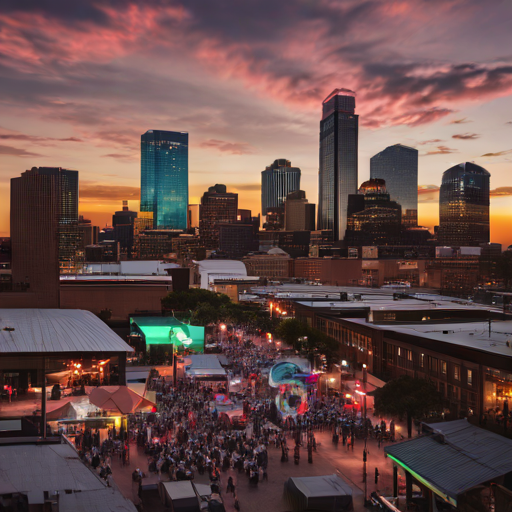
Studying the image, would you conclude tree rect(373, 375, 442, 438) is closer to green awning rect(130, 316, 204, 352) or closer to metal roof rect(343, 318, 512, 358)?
metal roof rect(343, 318, 512, 358)

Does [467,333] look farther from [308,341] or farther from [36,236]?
[36,236]

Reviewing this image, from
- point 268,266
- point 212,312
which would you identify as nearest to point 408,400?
point 212,312

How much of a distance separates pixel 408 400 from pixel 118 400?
43.1 ft

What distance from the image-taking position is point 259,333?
2491 inches

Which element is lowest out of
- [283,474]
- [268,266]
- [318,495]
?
[283,474]

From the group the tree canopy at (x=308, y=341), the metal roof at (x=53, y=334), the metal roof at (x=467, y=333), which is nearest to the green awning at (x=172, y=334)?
the tree canopy at (x=308, y=341)

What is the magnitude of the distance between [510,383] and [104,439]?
771 inches

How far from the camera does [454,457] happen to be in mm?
16812

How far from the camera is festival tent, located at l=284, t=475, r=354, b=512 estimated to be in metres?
16.8

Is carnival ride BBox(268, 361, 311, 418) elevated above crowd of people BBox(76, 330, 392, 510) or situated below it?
above

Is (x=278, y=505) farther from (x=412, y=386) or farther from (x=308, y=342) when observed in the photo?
(x=308, y=342)

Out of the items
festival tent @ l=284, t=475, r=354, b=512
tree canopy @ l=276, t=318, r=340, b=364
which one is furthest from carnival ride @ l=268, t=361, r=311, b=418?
tree canopy @ l=276, t=318, r=340, b=364

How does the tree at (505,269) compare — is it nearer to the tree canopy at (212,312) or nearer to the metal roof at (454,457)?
the tree canopy at (212,312)

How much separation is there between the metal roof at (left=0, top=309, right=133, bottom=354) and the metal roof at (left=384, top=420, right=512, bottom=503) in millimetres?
14655
